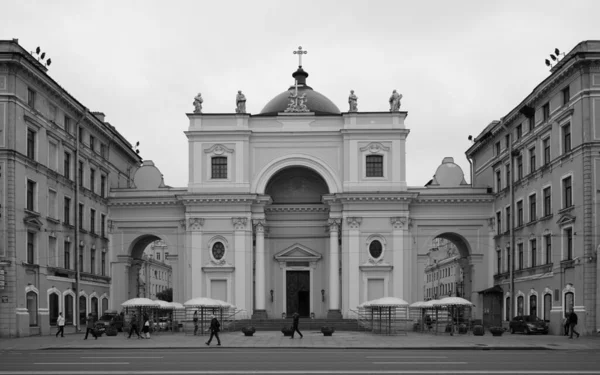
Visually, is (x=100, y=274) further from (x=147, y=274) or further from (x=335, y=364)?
(x=147, y=274)

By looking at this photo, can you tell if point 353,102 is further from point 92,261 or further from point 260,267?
point 92,261

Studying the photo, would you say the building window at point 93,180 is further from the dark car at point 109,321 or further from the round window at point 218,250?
the round window at point 218,250

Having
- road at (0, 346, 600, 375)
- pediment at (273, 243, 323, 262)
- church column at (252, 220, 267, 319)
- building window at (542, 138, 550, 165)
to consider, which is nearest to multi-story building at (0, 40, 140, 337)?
church column at (252, 220, 267, 319)

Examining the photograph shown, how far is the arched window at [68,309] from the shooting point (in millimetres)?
60237

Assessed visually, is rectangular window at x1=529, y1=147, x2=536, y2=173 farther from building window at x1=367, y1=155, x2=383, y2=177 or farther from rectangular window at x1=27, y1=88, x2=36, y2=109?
rectangular window at x1=27, y1=88, x2=36, y2=109

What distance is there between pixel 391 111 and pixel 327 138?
17.8 ft

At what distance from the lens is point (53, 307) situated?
5734cm

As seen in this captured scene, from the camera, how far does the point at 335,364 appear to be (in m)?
28.0

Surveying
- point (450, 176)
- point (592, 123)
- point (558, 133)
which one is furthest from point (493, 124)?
point (592, 123)

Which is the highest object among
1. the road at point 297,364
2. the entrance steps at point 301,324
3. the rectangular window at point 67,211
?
the rectangular window at point 67,211

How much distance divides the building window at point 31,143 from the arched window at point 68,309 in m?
11.2

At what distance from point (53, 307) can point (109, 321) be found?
640 cm

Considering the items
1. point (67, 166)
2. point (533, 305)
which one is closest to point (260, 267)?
point (67, 166)

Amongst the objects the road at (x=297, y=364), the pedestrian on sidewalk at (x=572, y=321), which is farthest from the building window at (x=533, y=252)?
the road at (x=297, y=364)
